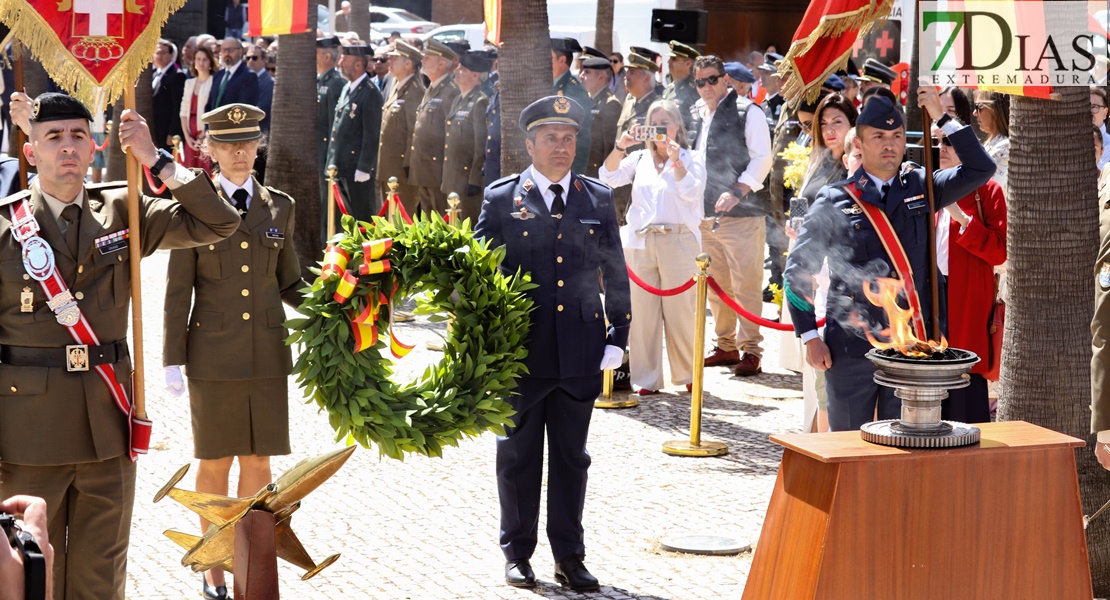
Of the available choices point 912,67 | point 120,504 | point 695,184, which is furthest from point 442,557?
point 912,67

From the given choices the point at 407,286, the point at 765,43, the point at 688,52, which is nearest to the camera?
the point at 407,286

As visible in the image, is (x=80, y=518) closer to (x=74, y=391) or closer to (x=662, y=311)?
(x=74, y=391)

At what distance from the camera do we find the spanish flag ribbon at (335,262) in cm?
602

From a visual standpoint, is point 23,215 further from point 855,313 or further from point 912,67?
point 912,67

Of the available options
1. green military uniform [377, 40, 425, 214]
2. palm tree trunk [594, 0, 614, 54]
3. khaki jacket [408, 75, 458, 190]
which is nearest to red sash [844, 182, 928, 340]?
khaki jacket [408, 75, 458, 190]

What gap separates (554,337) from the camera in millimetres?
6422

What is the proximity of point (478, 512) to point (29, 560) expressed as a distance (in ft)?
14.6

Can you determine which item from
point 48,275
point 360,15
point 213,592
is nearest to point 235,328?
point 213,592

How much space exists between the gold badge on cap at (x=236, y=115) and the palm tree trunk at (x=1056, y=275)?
3.62 m

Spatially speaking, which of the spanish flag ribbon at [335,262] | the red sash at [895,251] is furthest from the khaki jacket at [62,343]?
the red sash at [895,251]

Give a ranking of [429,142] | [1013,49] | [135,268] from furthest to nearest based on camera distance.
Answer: [429,142], [1013,49], [135,268]

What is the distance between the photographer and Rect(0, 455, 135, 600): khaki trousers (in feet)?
17.0

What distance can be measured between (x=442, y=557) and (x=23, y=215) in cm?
275

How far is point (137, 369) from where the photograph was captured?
5.23m
